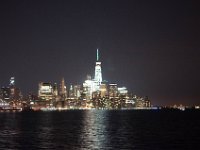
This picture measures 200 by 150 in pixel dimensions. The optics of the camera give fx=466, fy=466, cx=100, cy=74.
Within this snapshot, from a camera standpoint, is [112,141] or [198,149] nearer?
[198,149]

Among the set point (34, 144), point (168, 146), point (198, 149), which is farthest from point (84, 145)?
point (198, 149)

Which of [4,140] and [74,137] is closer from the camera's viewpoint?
[4,140]

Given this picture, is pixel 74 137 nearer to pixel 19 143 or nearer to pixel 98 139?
pixel 98 139

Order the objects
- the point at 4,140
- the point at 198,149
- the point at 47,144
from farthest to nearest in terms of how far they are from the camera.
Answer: the point at 4,140 → the point at 47,144 → the point at 198,149

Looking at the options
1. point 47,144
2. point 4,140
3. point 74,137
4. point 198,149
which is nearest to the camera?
point 198,149

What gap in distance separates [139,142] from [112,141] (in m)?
5.07

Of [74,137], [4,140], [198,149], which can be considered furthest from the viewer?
[74,137]

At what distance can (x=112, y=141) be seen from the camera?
288ft

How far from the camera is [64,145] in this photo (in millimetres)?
80125

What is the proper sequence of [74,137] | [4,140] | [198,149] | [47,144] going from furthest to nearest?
[74,137] < [4,140] < [47,144] < [198,149]

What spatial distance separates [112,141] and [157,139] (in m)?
9.45

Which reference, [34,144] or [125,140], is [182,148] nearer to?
[125,140]

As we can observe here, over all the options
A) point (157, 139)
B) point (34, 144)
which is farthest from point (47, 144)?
point (157, 139)

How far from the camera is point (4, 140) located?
87.1 meters
